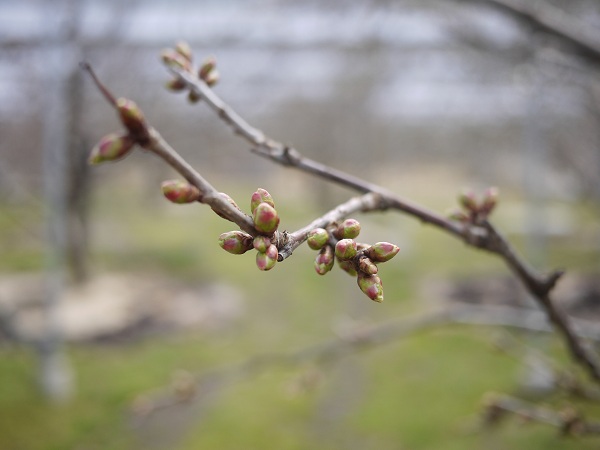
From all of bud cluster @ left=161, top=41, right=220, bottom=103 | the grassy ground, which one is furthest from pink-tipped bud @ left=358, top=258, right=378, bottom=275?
the grassy ground

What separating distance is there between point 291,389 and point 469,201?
2.00 feet

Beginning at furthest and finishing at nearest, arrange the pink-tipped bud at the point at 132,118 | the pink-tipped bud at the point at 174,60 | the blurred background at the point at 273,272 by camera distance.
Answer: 1. the blurred background at the point at 273,272
2. the pink-tipped bud at the point at 174,60
3. the pink-tipped bud at the point at 132,118

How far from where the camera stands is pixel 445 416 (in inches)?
111

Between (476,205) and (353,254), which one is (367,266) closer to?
(353,254)

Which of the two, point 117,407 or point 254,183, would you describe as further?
point 254,183

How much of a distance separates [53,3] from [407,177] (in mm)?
7474

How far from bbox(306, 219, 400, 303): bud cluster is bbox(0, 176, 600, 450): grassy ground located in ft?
2.10

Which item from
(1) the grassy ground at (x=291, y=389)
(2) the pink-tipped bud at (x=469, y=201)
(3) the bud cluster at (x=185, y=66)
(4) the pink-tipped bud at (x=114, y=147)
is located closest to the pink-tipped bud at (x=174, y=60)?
(3) the bud cluster at (x=185, y=66)

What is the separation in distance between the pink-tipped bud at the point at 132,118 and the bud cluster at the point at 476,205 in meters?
0.44

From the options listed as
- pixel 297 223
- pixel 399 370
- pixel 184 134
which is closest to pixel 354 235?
pixel 399 370

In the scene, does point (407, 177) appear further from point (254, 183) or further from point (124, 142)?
point (124, 142)

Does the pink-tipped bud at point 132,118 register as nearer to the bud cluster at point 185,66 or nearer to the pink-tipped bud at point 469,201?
the bud cluster at point 185,66

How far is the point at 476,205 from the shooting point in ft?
2.15

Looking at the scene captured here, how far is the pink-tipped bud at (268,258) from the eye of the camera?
0.35 meters
